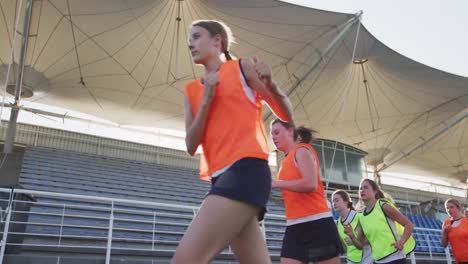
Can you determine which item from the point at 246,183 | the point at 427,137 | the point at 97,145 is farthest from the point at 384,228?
the point at 427,137

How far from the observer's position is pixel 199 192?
17125 mm

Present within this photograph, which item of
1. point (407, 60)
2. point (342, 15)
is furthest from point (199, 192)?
point (407, 60)

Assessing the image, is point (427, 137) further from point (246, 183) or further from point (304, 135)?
point (246, 183)

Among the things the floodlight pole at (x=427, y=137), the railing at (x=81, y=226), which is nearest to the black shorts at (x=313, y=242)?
the railing at (x=81, y=226)

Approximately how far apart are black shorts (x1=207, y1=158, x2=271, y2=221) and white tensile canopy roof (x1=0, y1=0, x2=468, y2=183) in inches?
580

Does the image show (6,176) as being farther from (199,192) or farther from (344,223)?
(344,223)

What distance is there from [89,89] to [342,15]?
12076mm

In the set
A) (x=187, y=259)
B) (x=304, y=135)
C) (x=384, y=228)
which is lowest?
(x=187, y=259)

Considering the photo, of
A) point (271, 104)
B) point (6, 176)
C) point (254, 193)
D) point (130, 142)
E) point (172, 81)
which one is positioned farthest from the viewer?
point (130, 142)

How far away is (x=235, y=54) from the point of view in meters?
19.0

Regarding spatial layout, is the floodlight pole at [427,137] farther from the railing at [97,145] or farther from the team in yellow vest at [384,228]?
the team in yellow vest at [384,228]

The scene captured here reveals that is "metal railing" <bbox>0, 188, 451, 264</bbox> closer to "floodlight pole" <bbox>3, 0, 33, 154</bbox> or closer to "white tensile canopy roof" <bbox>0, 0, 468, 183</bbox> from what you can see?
"floodlight pole" <bbox>3, 0, 33, 154</bbox>

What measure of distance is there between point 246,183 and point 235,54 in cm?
1781

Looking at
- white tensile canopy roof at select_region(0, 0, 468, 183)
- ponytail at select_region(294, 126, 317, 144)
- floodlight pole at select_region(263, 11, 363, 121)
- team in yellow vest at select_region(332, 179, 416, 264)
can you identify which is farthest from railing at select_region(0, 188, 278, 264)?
floodlight pole at select_region(263, 11, 363, 121)
